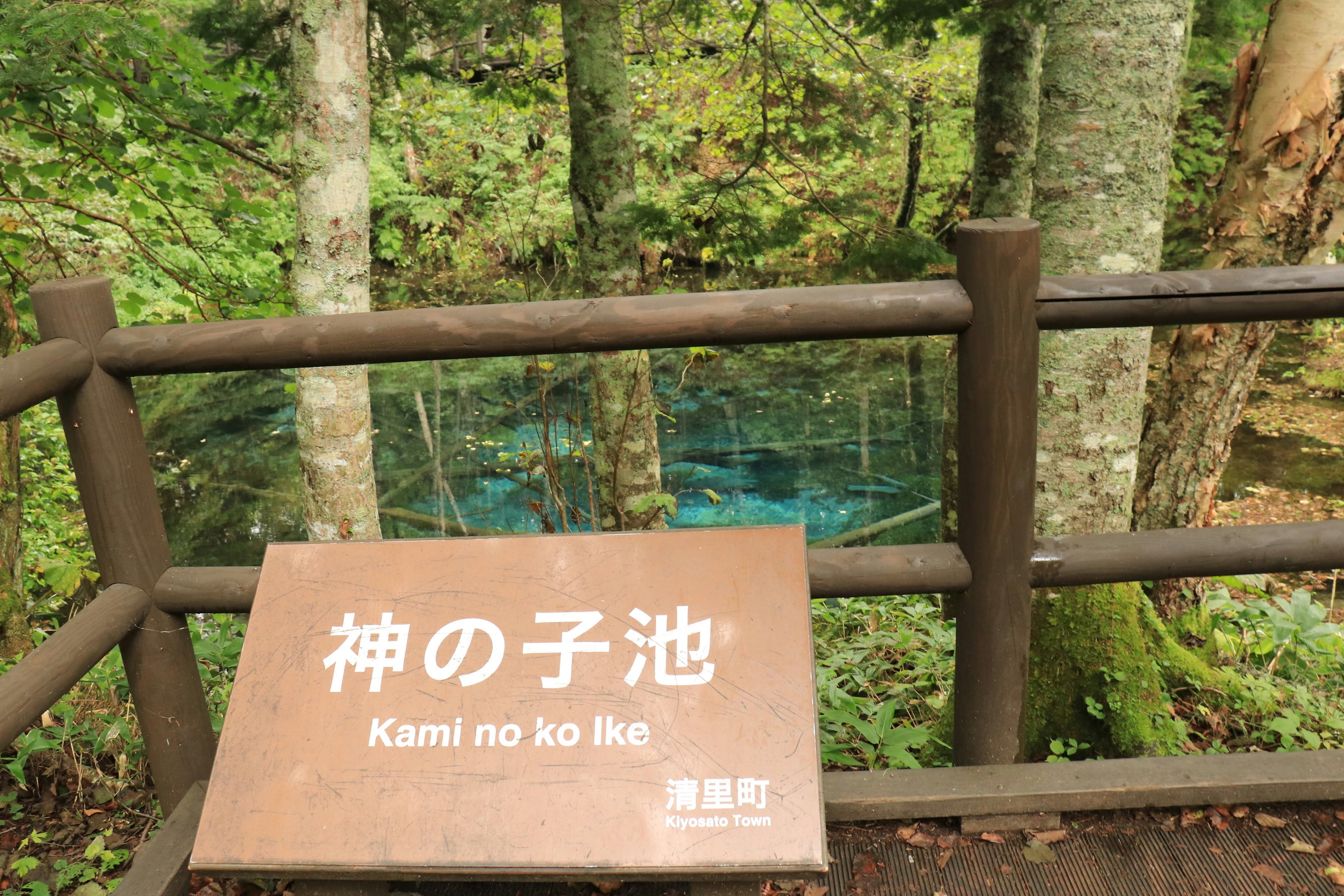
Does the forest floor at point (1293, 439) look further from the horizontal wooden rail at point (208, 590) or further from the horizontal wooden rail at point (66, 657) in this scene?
the horizontal wooden rail at point (66, 657)

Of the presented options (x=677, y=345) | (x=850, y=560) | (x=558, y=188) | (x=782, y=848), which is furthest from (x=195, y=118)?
(x=558, y=188)

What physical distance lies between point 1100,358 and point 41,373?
2.45m

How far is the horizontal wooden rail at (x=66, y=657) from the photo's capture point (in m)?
1.63

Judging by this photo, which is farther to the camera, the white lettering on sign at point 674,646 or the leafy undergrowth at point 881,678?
the leafy undergrowth at point 881,678

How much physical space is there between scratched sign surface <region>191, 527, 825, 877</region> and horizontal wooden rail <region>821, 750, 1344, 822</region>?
487 mm

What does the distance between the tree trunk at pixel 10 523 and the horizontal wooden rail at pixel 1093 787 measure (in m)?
3.44

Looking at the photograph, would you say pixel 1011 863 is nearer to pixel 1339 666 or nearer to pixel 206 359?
pixel 1339 666

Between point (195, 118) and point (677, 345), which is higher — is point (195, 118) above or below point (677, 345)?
above

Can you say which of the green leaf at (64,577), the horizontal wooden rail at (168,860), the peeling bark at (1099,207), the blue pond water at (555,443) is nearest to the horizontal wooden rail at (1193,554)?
the peeling bark at (1099,207)

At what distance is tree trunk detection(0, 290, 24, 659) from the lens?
3695 mm

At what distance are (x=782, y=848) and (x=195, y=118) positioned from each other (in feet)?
15.0

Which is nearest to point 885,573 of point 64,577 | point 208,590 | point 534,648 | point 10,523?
point 534,648

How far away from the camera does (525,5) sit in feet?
17.0

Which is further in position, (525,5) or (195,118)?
(525,5)
